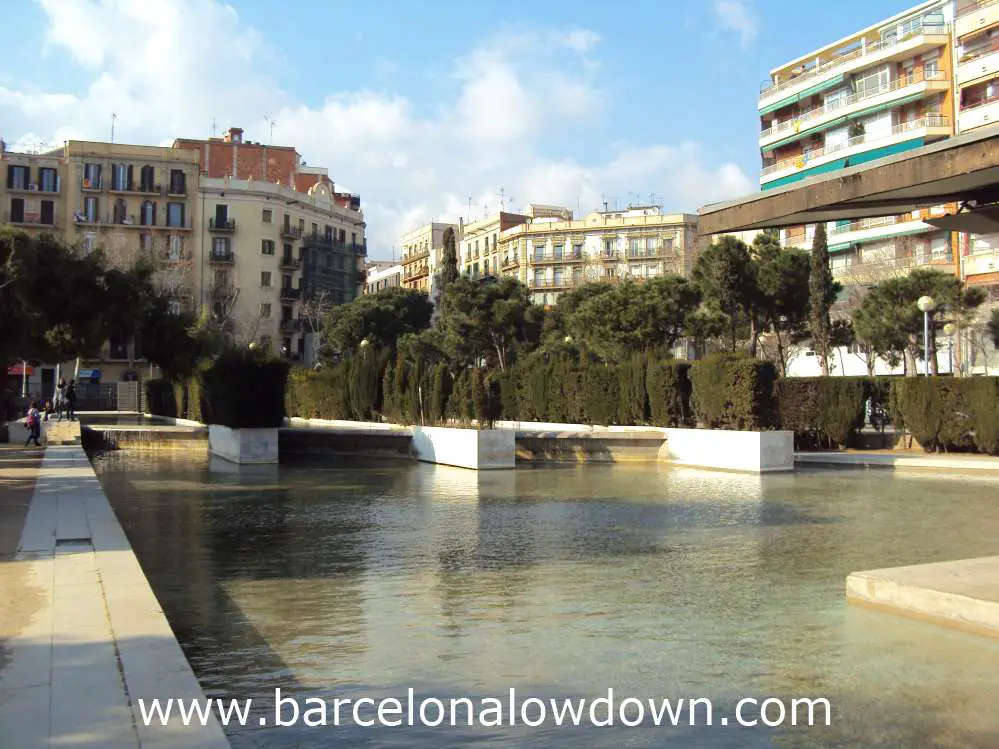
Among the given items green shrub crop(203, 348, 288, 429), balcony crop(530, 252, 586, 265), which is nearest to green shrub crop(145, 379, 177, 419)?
green shrub crop(203, 348, 288, 429)

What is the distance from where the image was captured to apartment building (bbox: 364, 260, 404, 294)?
11962 centimetres

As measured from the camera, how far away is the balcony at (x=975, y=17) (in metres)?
43.2

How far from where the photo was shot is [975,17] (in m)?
44.2

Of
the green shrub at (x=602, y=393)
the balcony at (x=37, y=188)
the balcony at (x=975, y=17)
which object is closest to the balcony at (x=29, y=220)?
the balcony at (x=37, y=188)

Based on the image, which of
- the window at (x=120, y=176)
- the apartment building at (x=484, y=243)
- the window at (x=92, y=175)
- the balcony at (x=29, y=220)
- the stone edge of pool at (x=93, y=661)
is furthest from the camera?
the apartment building at (x=484, y=243)

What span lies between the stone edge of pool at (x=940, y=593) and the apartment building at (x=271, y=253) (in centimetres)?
6733

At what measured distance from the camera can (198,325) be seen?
2566 centimetres

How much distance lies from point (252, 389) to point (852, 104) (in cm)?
4132

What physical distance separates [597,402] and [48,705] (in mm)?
21829

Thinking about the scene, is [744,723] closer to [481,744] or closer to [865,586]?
[481,744]

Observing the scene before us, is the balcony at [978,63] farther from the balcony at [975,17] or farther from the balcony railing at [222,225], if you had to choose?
the balcony railing at [222,225]

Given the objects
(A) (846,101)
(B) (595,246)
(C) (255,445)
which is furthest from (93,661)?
(B) (595,246)

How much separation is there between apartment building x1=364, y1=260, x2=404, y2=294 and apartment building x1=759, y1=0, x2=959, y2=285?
66318 mm

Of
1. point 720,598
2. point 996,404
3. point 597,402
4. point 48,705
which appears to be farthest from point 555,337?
point 48,705
